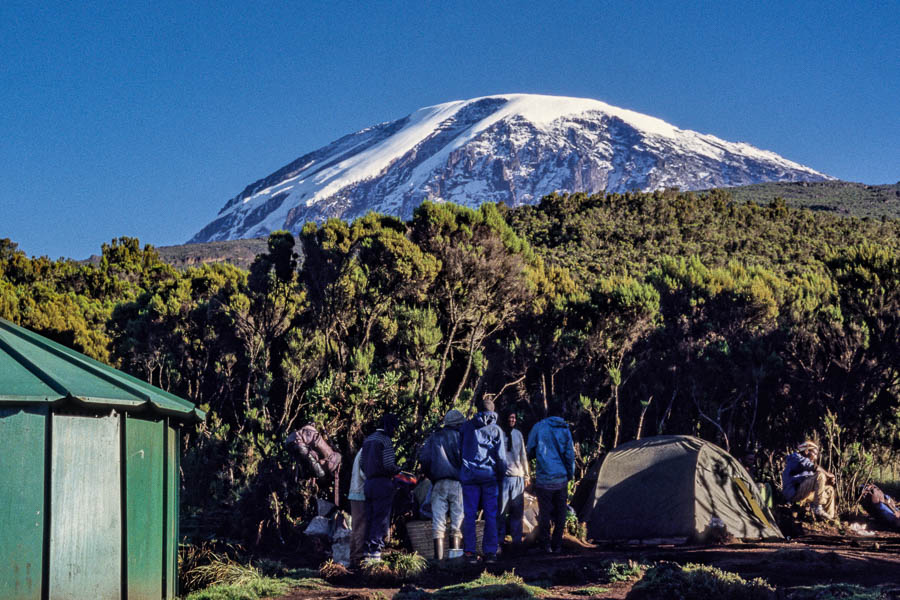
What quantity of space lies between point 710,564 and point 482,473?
91.0 inches

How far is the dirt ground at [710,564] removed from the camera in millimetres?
6820

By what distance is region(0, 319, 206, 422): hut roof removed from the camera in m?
5.93

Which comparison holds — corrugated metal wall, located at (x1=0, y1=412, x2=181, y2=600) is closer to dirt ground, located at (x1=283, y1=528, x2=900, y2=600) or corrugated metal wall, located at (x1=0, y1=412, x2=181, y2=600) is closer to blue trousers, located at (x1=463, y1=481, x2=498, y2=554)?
dirt ground, located at (x1=283, y1=528, x2=900, y2=600)

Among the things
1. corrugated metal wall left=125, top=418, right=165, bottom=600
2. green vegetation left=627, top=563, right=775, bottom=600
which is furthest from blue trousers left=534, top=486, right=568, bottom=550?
corrugated metal wall left=125, top=418, right=165, bottom=600

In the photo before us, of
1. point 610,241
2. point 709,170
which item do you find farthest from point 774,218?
point 709,170

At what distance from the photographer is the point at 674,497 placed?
9.54 m

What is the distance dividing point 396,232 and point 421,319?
129cm

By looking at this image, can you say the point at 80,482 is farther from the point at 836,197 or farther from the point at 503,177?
the point at 503,177

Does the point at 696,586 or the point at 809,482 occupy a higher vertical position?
the point at 809,482

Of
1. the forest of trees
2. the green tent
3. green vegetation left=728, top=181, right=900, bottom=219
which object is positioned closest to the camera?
the green tent

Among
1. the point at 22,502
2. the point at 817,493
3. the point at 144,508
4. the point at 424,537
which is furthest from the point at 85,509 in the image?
the point at 817,493

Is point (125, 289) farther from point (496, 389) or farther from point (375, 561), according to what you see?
point (375, 561)

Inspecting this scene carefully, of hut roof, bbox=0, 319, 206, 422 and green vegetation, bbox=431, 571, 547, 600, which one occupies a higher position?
hut roof, bbox=0, 319, 206, 422

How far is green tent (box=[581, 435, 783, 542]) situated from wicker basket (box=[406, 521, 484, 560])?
158cm
